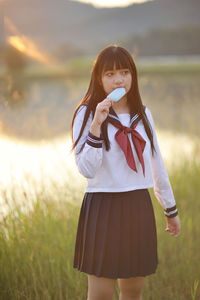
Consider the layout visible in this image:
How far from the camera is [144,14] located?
87.5 m

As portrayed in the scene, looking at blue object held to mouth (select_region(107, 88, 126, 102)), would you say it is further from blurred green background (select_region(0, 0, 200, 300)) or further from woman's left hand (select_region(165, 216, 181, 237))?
blurred green background (select_region(0, 0, 200, 300))

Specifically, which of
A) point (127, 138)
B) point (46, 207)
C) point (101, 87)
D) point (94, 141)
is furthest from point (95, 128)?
point (46, 207)

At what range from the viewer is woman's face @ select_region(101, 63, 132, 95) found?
168 cm

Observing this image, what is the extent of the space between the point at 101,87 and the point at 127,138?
0.29 metres

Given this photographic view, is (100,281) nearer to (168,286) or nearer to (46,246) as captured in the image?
(46,246)

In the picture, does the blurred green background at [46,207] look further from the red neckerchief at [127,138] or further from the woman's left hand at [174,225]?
the red neckerchief at [127,138]

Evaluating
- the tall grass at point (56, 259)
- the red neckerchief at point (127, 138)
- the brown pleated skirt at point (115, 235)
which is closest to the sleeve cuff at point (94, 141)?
the red neckerchief at point (127, 138)

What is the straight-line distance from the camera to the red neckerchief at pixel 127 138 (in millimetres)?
1646

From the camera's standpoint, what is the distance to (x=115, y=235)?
1.68 metres

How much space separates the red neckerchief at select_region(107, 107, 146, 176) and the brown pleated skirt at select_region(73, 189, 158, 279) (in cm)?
17

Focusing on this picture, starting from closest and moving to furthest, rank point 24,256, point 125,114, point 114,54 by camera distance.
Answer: point 114,54
point 125,114
point 24,256

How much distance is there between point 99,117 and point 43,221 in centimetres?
147

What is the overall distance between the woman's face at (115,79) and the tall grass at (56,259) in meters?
1.04

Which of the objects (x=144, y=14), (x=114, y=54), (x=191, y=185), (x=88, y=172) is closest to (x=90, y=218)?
(x=88, y=172)
